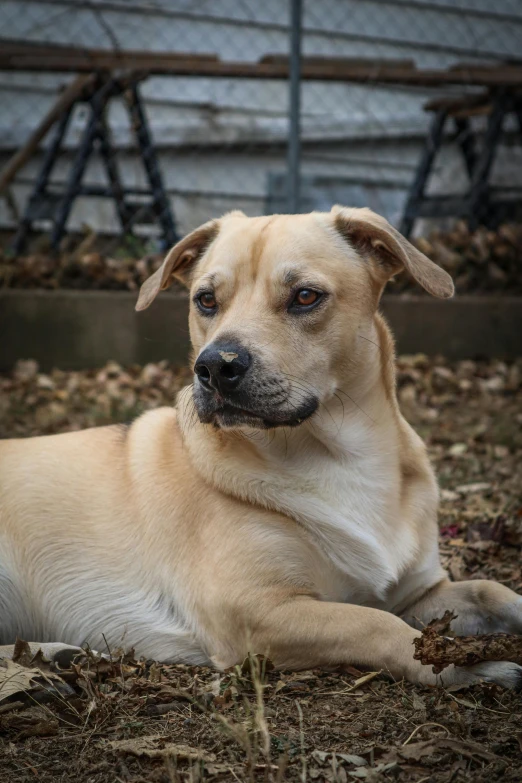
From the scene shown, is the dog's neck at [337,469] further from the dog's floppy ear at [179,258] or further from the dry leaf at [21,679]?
the dry leaf at [21,679]

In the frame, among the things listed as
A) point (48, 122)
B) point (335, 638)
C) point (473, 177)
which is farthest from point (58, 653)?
point (473, 177)

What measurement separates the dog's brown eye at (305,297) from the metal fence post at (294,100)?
3.99 metres

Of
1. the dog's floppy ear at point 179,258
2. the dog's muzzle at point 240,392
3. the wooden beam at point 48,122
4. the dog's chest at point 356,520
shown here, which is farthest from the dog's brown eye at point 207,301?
the wooden beam at point 48,122

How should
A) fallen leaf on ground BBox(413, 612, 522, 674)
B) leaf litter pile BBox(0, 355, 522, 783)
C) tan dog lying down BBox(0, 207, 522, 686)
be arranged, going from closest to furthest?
leaf litter pile BBox(0, 355, 522, 783) → fallen leaf on ground BBox(413, 612, 522, 674) → tan dog lying down BBox(0, 207, 522, 686)

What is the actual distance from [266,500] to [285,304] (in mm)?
630

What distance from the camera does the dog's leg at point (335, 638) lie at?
245 centimetres

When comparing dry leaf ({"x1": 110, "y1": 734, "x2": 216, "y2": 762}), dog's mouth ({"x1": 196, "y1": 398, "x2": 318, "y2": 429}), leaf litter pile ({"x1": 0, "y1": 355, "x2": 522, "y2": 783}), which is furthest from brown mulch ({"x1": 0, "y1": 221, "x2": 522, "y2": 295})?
dry leaf ({"x1": 110, "y1": 734, "x2": 216, "y2": 762})

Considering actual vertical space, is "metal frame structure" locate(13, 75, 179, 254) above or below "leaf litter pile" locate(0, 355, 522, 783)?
above

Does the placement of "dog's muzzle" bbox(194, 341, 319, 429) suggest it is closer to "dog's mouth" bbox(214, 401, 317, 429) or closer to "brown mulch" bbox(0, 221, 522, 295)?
"dog's mouth" bbox(214, 401, 317, 429)

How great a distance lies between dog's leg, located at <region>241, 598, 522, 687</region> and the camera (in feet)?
8.04

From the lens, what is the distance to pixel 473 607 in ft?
9.57

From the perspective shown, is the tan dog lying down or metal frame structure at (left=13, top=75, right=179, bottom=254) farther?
metal frame structure at (left=13, top=75, right=179, bottom=254)

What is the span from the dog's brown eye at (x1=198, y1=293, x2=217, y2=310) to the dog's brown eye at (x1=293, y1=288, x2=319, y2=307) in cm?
31

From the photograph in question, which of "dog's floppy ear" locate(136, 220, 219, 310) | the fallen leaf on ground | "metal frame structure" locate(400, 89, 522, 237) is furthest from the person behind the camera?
"metal frame structure" locate(400, 89, 522, 237)
